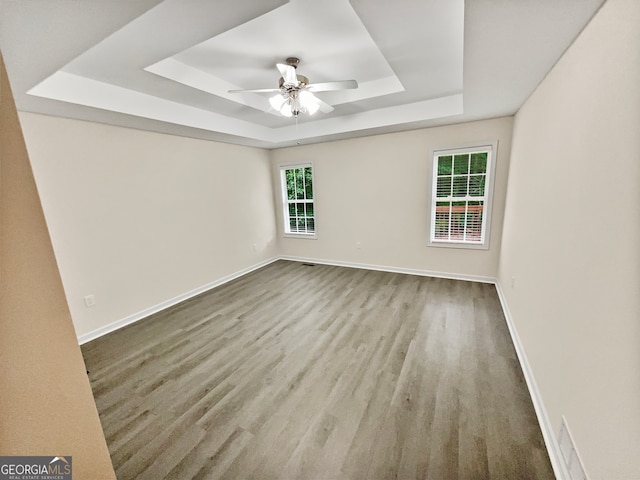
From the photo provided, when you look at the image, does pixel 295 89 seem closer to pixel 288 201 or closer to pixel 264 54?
pixel 264 54

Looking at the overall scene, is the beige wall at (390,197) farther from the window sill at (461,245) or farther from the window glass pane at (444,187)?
the window glass pane at (444,187)

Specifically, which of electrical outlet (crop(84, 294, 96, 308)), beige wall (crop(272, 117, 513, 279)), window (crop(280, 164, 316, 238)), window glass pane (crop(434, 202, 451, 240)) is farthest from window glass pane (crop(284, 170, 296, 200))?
electrical outlet (crop(84, 294, 96, 308))

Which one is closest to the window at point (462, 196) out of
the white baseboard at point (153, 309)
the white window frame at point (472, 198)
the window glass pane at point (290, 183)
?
the white window frame at point (472, 198)

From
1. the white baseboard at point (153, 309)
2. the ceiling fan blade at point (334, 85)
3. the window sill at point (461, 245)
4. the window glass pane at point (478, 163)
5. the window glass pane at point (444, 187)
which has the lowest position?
the white baseboard at point (153, 309)

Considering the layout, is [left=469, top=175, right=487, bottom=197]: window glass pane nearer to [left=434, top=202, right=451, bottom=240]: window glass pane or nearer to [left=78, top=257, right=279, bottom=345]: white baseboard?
[left=434, top=202, right=451, bottom=240]: window glass pane

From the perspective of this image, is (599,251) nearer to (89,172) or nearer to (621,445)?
(621,445)

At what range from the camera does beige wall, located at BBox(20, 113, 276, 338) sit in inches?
102

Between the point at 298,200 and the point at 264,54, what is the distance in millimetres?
3222

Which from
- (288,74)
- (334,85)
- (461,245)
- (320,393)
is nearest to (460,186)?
(461,245)

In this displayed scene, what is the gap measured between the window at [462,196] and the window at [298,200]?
88.7 inches

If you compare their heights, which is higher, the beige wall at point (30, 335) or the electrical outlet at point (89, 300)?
the beige wall at point (30, 335)

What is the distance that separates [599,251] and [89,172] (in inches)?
161

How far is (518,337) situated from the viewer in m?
2.32

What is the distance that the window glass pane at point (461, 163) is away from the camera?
3740 millimetres
